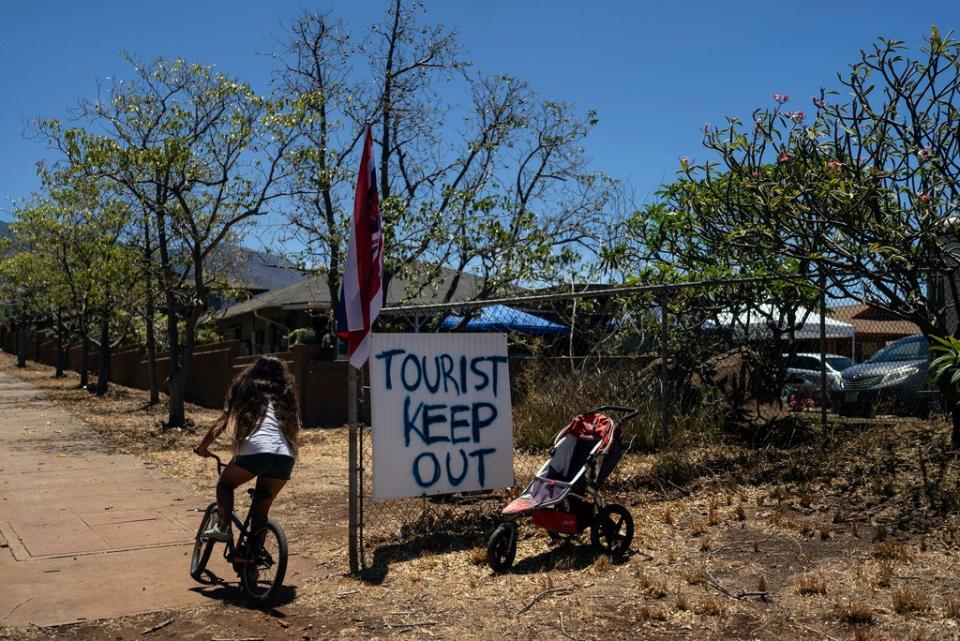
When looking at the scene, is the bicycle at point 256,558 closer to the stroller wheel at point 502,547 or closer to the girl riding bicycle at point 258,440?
the girl riding bicycle at point 258,440

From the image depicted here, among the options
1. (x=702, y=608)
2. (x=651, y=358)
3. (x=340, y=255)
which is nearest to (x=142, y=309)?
(x=340, y=255)

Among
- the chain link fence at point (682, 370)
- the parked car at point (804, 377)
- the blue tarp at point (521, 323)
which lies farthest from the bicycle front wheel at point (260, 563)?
the parked car at point (804, 377)

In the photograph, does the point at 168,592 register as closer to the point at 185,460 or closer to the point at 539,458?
the point at 539,458

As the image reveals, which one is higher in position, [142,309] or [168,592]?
[142,309]

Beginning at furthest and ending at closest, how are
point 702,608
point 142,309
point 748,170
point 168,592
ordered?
point 142,309
point 748,170
point 168,592
point 702,608

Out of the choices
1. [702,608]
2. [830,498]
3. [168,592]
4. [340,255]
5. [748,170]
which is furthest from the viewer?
[340,255]

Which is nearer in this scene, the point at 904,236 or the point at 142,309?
the point at 904,236

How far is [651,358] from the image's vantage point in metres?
10.1

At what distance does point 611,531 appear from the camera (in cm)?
670

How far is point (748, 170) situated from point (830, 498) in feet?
10.3

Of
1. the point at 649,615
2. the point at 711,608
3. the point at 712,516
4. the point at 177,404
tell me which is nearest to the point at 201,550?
the point at 649,615

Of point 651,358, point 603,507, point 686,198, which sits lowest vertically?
point 603,507

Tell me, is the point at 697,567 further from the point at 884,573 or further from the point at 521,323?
the point at 521,323

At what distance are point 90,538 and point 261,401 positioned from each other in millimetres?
2741
